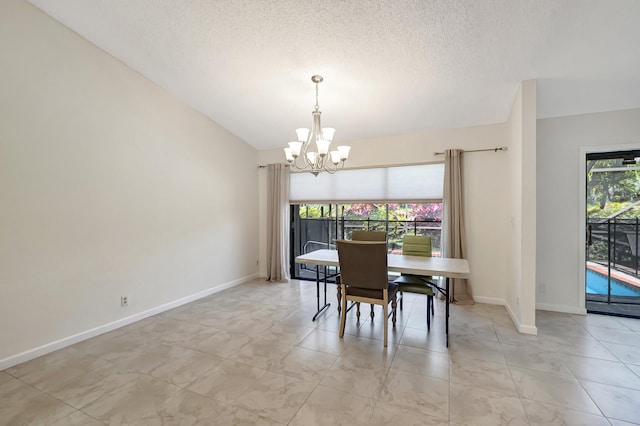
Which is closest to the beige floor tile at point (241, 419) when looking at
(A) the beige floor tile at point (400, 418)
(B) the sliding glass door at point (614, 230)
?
(A) the beige floor tile at point (400, 418)

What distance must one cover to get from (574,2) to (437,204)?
273 centimetres

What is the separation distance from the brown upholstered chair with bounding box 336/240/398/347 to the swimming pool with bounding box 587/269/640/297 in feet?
9.13

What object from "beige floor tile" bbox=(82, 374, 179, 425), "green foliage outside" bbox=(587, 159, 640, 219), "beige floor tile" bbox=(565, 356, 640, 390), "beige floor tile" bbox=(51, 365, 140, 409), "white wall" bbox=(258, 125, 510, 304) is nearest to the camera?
"beige floor tile" bbox=(82, 374, 179, 425)

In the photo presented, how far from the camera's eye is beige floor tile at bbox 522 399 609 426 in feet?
5.44

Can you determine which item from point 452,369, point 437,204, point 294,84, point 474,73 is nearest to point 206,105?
point 294,84

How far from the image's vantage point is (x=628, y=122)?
126 inches

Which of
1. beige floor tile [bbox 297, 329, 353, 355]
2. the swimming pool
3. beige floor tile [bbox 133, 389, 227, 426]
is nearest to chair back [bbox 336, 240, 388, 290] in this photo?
beige floor tile [bbox 297, 329, 353, 355]

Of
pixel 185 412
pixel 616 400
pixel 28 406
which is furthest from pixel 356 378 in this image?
pixel 28 406

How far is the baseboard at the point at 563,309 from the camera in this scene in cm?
339

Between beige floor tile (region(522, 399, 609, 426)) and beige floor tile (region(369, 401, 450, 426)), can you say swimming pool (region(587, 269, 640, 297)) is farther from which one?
beige floor tile (region(369, 401, 450, 426))

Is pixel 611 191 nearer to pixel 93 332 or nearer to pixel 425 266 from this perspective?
pixel 425 266

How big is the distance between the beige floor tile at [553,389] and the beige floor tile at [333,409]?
3.67 ft

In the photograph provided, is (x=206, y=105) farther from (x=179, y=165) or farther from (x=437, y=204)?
(x=437, y=204)

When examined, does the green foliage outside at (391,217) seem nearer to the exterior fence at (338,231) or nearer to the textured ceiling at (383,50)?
the exterior fence at (338,231)
